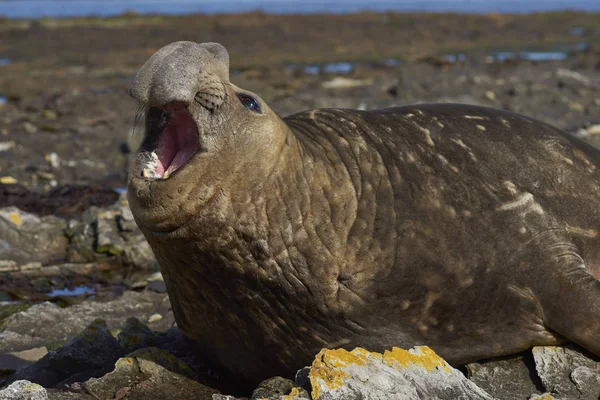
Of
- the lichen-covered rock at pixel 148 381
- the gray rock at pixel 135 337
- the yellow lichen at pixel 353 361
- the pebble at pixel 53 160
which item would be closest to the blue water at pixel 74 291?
the gray rock at pixel 135 337

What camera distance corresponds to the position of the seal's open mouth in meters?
4.79

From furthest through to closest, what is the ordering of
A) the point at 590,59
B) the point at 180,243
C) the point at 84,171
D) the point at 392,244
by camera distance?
1. the point at 590,59
2. the point at 84,171
3. the point at 392,244
4. the point at 180,243

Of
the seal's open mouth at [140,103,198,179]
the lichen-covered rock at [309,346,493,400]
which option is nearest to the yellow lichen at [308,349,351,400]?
the lichen-covered rock at [309,346,493,400]

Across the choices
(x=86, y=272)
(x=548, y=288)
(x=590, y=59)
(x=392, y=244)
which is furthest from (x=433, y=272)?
(x=590, y=59)

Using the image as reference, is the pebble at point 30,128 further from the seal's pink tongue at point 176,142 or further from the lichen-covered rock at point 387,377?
the lichen-covered rock at point 387,377

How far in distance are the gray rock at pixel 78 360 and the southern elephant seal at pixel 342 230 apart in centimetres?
72

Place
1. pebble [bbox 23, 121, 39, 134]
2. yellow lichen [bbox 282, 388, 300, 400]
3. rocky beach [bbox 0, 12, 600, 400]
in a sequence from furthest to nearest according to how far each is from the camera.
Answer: pebble [bbox 23, 121, 39, 134], rocky beach [bbox 0, 12, 600, 400], yellow lichen [bbox 282, 388, 300, 400]

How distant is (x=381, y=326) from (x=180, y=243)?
114cm

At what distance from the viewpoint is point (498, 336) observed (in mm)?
5293

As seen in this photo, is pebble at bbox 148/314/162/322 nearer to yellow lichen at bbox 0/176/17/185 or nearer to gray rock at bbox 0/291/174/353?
gray rock at bbox 0/291/174/353

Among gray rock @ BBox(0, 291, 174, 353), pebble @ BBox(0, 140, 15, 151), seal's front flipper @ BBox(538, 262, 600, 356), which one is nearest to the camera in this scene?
seal's front flipper @ BBox(538, 262, 600, 356)

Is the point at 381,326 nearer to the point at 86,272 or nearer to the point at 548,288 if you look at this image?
the point at 548,288

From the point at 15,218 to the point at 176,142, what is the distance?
5.12 meters

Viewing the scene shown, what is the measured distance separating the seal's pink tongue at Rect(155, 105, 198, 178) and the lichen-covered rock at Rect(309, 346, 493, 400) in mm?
1178
